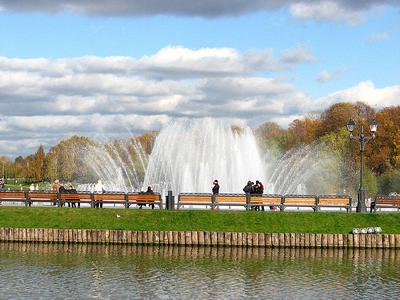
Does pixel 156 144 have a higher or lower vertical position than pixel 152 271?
higher

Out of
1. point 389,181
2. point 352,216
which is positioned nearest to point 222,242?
point 352,216

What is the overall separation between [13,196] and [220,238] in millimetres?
13267

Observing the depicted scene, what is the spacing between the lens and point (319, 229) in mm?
37906

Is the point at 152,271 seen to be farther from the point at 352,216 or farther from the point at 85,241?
the point at 352,216

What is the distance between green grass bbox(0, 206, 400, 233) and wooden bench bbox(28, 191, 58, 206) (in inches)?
66.1

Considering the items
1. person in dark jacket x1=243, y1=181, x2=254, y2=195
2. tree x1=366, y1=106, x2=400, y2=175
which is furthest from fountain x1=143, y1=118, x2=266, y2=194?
tree x1=366, y1=106, x2=400, y2=175

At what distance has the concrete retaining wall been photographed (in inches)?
1426

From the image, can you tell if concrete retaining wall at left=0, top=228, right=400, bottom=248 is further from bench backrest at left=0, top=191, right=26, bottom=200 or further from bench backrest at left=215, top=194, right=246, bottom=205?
bench backrest at left=0, top=191, right=26, bottom=200

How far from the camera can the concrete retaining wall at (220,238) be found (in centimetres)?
3622

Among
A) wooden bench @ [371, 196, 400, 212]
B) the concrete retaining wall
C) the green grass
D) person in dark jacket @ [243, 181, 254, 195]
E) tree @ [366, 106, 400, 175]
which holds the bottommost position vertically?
the concrete retaining wall

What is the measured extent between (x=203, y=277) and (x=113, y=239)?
33.1 feet

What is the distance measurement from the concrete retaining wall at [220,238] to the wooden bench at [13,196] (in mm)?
5592

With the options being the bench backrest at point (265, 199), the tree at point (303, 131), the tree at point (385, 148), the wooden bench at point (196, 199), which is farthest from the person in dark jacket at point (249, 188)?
the tree at point (303, 131)

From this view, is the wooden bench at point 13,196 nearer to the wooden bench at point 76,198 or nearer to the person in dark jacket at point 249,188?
the wooden bench at point 76,198
